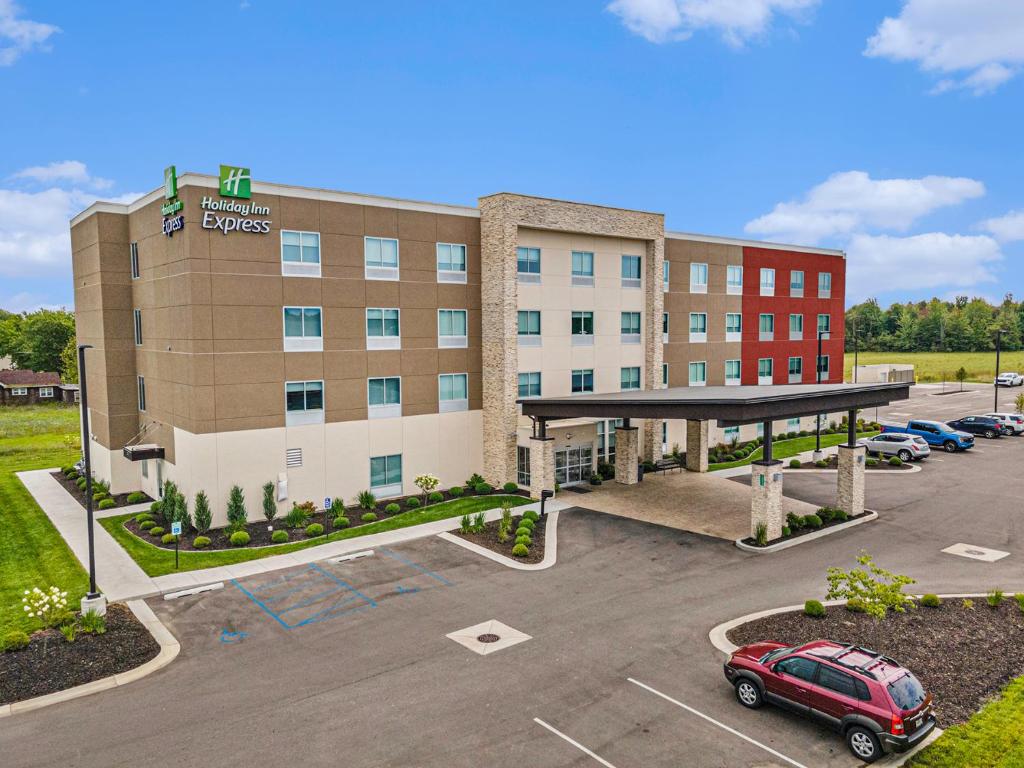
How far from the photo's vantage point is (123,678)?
16766 mm

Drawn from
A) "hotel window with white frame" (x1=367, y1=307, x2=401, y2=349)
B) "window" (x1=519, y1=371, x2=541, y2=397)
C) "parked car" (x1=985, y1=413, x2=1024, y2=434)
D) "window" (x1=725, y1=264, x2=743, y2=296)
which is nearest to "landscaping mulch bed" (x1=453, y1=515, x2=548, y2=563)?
"window" (x1=519, y1=371, x2=541, y2=397)

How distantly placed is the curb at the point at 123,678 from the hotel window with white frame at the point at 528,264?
22119 mm

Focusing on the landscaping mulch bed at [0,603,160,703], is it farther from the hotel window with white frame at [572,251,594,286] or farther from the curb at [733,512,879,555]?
the hotel window with white frame at [572,251,594,286]

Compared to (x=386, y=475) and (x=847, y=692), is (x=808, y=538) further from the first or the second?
(x=386, y=475)

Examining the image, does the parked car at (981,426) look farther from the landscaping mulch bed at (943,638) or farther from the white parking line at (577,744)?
the white parking line at (577,744)

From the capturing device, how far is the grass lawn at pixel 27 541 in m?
22.1

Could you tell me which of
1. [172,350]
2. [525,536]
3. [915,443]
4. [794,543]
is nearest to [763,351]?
[915,443]

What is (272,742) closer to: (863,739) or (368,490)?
(863,739)

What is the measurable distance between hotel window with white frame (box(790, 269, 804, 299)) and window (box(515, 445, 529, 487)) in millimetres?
27448

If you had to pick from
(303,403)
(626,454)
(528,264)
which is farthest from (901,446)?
(303,403)

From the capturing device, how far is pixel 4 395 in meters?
82.0

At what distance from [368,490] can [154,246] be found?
1445 cm

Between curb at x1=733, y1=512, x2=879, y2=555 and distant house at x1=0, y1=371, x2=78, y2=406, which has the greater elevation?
distant house at x1=0, y1=371, x2=78, y2=406

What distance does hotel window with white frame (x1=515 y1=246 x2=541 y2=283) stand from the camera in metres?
35.1
